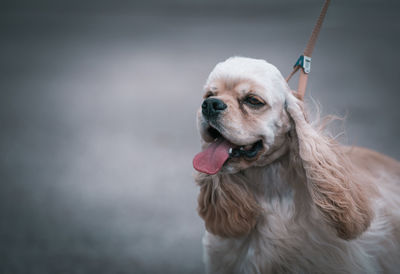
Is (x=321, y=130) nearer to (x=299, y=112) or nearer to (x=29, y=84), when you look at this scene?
(x=299, y=112)

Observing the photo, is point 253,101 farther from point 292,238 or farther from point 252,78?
point 292,238

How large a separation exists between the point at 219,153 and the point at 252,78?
0.33 metres

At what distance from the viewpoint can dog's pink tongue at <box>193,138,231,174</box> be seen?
1.54 m

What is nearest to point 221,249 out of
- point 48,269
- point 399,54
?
point 48,269

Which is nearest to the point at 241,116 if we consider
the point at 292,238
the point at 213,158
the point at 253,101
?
the point at 253,101

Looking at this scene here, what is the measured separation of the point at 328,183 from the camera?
1.54m

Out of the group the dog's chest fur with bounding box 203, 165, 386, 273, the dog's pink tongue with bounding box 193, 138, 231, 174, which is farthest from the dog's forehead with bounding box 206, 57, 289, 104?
the dog's chest fur with bounding box 203, 165, 386, 273

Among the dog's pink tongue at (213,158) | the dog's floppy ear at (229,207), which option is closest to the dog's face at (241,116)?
the dog's pink tongue at (213,158)

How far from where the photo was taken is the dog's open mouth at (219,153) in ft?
5.07

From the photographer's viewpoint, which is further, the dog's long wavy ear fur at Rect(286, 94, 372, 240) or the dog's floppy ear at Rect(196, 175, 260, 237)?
the dog's floppy ear at Rect(196, 175, 260, 237)

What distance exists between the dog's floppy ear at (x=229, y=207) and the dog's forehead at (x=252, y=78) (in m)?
0.44

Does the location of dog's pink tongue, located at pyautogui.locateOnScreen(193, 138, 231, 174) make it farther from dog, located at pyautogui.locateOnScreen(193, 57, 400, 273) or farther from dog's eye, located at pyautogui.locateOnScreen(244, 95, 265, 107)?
dog's eye, located at pyautogui.locateOnScreen(244, 95, 265, 107)

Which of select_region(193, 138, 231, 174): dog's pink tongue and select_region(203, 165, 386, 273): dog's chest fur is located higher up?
select_region(193, 138, 231, 174): dog's pink tongue

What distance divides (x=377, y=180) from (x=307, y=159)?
775mm
